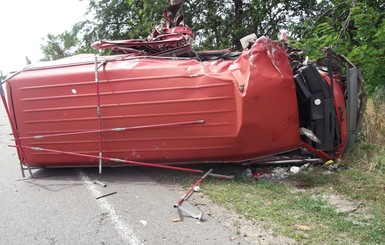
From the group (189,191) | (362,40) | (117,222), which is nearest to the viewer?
(117,222)

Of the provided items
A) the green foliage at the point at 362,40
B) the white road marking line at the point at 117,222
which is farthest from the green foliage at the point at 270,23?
the white road marking line at the point at 117,222

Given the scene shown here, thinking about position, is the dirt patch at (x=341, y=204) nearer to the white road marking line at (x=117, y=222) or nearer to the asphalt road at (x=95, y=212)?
the asphalt road at (x=95, y=212)

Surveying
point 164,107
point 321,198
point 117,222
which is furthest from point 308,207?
point 164,107

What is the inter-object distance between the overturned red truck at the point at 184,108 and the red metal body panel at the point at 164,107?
0.01 m

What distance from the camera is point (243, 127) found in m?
4.81

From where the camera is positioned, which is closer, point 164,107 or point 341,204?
point 341,204

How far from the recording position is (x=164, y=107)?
508 cm

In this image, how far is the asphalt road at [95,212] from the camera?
144 inches

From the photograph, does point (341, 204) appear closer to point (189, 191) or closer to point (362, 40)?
point (189, 191)

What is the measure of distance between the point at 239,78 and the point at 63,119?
260cm

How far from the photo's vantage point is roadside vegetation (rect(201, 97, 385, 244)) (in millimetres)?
3371

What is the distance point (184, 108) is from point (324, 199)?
2053 mm

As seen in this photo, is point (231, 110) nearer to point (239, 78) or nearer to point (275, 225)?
point (239, 78)

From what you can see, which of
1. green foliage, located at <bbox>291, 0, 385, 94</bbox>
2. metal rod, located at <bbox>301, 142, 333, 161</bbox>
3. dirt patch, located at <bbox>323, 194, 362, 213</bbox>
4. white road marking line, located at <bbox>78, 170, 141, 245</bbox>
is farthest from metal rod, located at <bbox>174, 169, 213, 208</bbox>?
green foliage, located at <bbox>291, 0, 385, 94</bbox>
